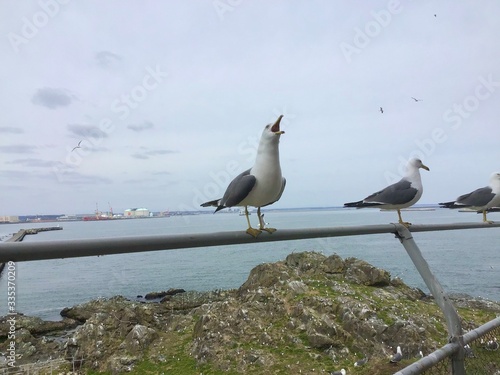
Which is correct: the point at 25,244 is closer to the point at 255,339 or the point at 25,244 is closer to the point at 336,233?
the point at 336,233

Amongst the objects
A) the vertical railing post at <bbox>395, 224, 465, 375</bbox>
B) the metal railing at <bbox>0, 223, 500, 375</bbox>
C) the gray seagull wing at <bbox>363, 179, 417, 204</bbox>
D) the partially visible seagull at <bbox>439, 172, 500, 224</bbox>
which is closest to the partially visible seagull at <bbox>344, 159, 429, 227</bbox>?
the gray seagull wing at <bbox>363, 179, 417, 204</bbox>

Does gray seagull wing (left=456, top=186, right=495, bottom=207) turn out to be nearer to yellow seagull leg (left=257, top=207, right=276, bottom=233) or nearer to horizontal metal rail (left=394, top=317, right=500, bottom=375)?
horizontal metal rail (left=394, top=317, right=500, bottom=375)

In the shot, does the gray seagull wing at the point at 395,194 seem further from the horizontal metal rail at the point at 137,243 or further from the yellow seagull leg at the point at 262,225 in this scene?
the horizontal metal rail at the point at 137,243

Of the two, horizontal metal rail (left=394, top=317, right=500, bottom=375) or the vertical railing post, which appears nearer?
horizontal metal rail (left=394, top=317, right=500, bottom=375)

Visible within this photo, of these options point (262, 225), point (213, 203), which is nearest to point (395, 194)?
point (213, 203)

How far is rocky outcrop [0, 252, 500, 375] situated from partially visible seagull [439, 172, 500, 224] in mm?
6058

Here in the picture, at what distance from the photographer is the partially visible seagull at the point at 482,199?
5666mm

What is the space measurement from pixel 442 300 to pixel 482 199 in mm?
4122

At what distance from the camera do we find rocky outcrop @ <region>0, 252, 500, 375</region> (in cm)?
1302

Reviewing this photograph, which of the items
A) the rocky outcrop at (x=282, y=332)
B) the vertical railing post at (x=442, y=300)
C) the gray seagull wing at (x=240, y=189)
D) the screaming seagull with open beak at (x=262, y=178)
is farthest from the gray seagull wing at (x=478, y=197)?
the rocky outcrop at (x=282, y=332)

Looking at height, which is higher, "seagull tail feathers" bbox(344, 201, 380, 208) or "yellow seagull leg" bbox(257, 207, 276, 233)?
"seagull tail feathers" bbox(344, 201, 380, 208)

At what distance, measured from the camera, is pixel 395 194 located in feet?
16.0

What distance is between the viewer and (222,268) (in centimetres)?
5350

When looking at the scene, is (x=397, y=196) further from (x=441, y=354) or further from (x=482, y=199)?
(x=441, y=354)
